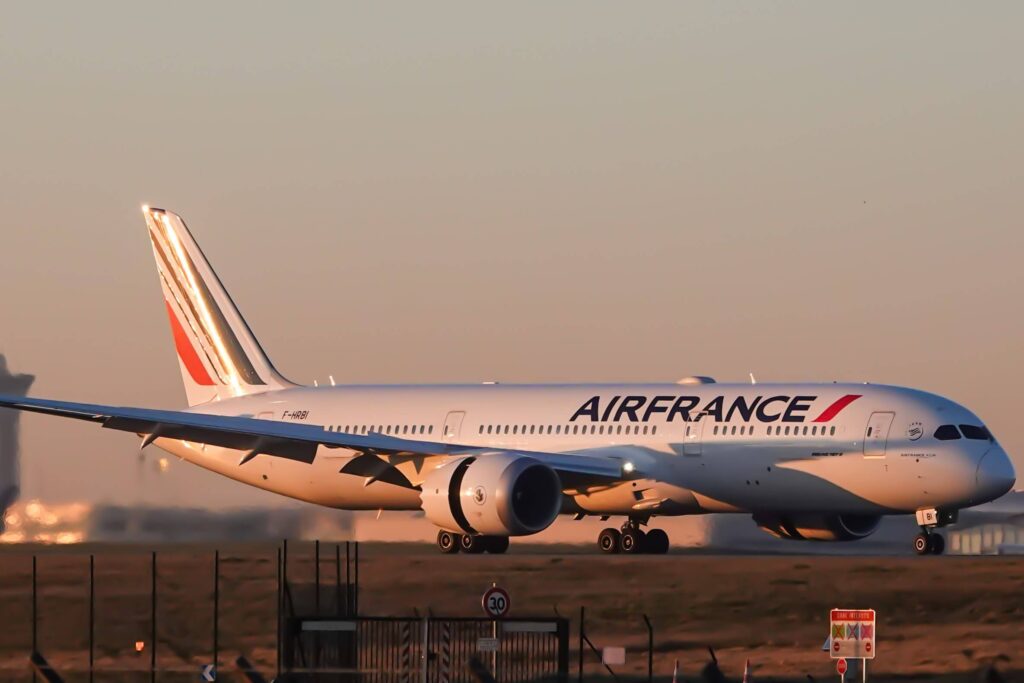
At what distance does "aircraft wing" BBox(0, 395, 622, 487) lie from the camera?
4641 centimetres

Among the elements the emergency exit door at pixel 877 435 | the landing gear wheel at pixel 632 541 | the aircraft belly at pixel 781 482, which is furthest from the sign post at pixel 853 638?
the landing gear wheel at pixel 632 541

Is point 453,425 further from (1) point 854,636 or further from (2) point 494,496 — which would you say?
(1) point 854,636

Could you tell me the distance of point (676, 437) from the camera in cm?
4622

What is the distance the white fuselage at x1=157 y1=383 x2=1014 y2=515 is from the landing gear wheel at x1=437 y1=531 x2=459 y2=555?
137cm

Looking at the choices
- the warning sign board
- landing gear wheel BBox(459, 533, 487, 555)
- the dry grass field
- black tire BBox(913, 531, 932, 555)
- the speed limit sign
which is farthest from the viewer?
landing gear wheel BBox(459, 533, 487, 555)

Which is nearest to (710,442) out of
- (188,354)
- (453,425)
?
(453,425)

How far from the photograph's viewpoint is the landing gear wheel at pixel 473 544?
4775cm

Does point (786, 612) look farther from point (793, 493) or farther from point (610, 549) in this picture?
point (610, 549)

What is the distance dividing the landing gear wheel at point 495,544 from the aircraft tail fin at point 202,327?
9824 mm

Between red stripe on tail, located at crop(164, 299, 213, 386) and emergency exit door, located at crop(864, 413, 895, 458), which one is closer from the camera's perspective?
emergency exit door, located at crop(864, 413, 895, 458)

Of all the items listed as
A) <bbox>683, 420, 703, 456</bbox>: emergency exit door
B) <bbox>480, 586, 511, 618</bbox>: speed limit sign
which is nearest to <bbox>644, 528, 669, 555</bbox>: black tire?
<bbox>683, 420, 703, 456</bbox>: emergency exit door

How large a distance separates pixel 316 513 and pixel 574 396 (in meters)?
7.99

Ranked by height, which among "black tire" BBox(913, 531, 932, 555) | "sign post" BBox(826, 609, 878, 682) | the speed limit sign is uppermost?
"black tire" BBox(913, 531, 932, 555)

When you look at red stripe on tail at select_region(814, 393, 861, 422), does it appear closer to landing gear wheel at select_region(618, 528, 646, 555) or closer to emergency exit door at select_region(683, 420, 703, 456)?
emergency exit door at select_region(683, 420, 703, 456)
